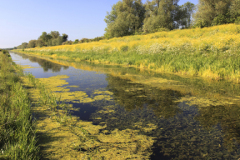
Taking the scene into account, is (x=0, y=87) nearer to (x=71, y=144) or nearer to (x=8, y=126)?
(x=8, y=126)

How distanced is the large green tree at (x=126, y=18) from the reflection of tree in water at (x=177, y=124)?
3671cm

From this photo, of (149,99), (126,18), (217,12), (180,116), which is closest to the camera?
(180,116)

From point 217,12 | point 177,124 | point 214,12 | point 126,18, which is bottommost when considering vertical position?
point 177,124

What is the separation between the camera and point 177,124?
3.74 m

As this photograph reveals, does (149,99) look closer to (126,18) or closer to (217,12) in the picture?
(217,12)

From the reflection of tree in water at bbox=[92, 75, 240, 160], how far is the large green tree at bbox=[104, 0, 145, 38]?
36708 mm

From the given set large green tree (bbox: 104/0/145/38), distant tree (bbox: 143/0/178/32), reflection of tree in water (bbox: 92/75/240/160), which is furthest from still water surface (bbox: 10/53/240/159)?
large green tree (bbox: 104/0/145/38)

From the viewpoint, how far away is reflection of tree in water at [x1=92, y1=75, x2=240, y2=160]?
2736 mm

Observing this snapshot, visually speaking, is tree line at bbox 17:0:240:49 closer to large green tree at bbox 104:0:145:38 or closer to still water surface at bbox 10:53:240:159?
large green tree at bbox 104:0:145:38

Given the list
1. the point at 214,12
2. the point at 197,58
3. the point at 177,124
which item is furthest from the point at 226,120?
the point at 214,12

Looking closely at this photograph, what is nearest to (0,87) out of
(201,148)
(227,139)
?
(201,148)

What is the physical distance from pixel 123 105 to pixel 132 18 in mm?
40319

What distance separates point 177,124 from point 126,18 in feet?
135

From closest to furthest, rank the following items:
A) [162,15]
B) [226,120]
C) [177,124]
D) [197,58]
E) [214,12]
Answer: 1. [177,124]
2. [226,120]
3. [197,58]
4. [214,12]
5. [162,15]
